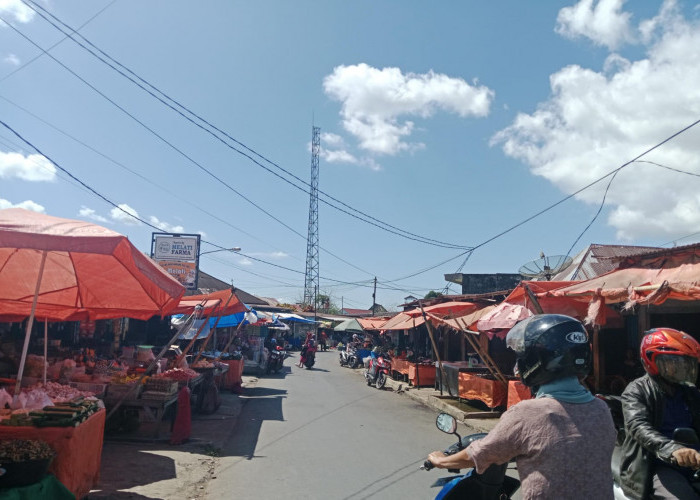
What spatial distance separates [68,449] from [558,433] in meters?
4.73

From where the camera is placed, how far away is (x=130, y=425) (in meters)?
9.86

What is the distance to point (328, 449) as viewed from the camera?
8977mm

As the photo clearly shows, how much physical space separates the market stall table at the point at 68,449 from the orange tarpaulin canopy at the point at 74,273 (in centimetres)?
175

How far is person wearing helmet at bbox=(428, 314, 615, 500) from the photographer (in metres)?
2.27

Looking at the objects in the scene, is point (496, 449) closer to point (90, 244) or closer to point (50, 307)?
point (90, 244)

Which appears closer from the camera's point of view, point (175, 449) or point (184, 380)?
point (175, 449)

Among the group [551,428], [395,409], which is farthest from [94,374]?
[551,428]

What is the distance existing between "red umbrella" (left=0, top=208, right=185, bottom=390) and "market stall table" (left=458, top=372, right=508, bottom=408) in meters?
7.93

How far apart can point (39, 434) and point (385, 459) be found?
4.97m

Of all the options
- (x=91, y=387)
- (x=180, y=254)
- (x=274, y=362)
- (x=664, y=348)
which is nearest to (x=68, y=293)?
(x=91, y=387)

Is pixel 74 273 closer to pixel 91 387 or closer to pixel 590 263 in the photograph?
pixel 91 387

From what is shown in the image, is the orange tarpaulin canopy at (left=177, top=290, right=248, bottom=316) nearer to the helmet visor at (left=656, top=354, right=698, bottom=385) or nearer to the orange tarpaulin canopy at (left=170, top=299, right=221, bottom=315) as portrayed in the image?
the orange tarpaulin canopy at (left=170, top=299, right=221, bottom=315)

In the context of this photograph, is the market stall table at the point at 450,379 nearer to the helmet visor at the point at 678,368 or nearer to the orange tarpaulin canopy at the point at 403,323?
the orange tarpaulin canopy at the point at 403,323

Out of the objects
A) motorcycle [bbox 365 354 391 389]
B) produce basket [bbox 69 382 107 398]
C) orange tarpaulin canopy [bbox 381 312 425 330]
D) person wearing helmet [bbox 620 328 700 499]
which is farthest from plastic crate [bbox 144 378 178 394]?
orange tarpaulin canopy [bbox 381 312 425 330]
